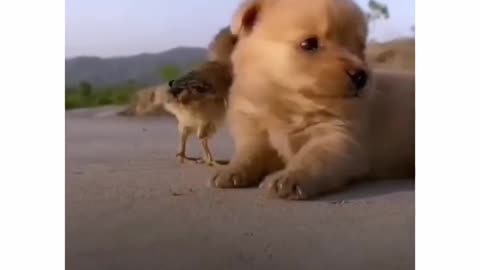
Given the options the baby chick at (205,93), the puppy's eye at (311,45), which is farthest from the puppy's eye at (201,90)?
the puppy's eye at (311,45)

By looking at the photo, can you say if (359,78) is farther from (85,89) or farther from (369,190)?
(85,89)

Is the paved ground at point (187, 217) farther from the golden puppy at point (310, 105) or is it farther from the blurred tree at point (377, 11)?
the blurred tree at point (377, 11)

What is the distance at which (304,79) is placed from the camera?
35.2 inches

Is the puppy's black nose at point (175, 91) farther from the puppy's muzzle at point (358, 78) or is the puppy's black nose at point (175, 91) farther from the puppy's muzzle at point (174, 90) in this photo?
the puppy's muzzle at point (358, 78)

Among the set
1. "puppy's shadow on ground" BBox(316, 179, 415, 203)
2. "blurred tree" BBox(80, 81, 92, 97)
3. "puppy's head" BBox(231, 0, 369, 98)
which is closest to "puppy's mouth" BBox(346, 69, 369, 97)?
"puppy's head" BBox(231, 0, 369, 98)

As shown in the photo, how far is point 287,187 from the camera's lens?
34.9 inches

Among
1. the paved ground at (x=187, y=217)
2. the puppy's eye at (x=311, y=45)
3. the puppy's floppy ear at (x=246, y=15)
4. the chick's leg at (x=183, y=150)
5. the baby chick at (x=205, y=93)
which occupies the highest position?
the puppy's floppy ear at (x=246, y=15)

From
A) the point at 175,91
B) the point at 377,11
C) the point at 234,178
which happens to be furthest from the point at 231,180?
the point at 377,11

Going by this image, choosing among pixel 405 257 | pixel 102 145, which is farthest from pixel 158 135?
pixel 405 257

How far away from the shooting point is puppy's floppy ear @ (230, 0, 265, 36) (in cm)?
89

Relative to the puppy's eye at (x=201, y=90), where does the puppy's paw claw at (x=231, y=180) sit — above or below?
below

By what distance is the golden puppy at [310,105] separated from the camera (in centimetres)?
88

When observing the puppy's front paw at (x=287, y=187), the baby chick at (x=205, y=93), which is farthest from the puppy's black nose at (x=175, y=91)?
the puppy's front paw at (x=287, y=187)
